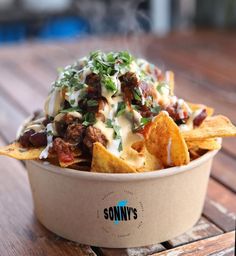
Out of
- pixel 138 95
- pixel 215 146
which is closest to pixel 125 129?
pixel 138 95

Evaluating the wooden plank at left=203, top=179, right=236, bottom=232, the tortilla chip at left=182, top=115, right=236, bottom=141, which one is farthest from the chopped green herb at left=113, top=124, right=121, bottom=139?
the wooden plank at left=203, top=179, right=236, bottom=232

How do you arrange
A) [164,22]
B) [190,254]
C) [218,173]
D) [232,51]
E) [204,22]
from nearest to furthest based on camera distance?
[190,254], [218,173], [232,51], [204,22], [164,22]

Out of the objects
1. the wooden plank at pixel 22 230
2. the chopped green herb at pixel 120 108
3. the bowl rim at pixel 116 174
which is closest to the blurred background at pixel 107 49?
the wooden plank at pixel 22 230

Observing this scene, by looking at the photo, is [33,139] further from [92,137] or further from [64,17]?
[64,17]

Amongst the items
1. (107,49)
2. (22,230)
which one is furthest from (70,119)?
(107,49)

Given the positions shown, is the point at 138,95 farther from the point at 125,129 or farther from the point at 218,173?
the point at 218,173

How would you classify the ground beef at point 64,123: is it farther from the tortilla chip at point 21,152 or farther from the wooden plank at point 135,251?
the wooden plank at point 135,251

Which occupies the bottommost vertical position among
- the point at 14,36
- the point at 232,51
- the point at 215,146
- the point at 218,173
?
the point at 14,36
